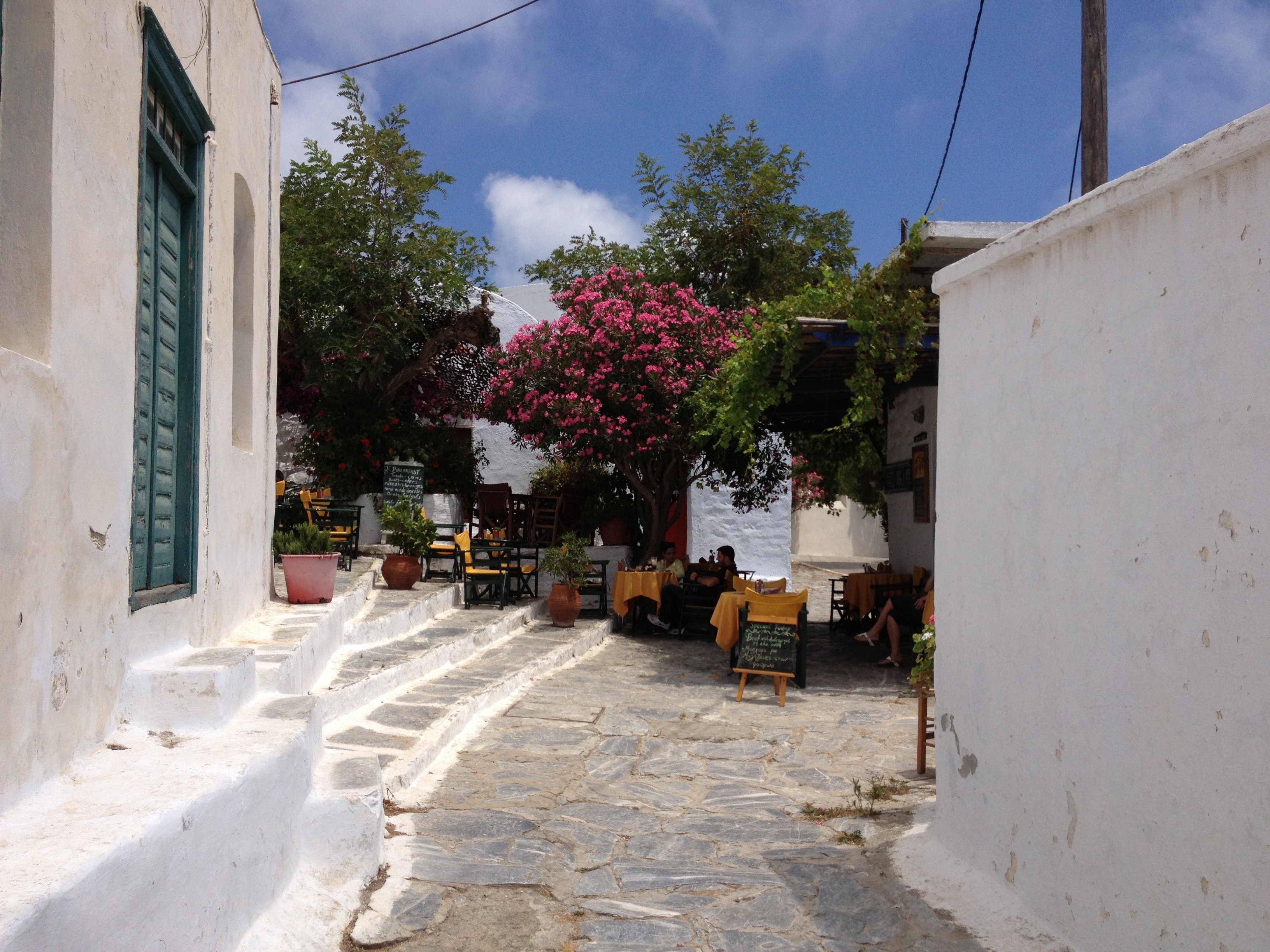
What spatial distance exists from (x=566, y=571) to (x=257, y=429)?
5.13 m

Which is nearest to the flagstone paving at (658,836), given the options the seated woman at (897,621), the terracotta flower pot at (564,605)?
the seated woman at (897,621)

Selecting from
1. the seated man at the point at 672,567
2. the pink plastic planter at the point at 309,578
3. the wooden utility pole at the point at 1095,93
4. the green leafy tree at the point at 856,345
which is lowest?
the seated man at the point at 672,567

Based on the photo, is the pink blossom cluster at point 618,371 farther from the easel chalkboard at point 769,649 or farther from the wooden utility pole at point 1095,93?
the wooden utility pole at point 1095,93

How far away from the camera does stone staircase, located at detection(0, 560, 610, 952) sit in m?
2.40

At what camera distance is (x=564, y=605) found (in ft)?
36.6

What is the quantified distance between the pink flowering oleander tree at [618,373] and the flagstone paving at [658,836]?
476 cm

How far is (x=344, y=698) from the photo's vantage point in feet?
19.6

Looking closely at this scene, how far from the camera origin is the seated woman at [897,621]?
9.88 metres

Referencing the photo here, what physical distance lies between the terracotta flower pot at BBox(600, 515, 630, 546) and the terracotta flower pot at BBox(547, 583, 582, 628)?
3.85 meters

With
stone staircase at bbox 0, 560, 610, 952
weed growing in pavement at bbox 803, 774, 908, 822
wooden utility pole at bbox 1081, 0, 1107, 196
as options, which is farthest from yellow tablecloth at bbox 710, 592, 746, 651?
wooden utility pole at bbox 1081, 0, 1107, 196

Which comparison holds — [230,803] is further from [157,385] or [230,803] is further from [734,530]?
[734,530]

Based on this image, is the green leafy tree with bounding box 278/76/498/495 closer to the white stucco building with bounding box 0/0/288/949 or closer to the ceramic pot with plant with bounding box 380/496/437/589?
the ceramic pot with plant with bounding box 380/496/437/589

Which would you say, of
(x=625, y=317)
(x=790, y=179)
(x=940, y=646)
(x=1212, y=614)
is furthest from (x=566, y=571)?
(x=790, y=179)

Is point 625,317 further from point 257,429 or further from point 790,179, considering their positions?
point 790,179
